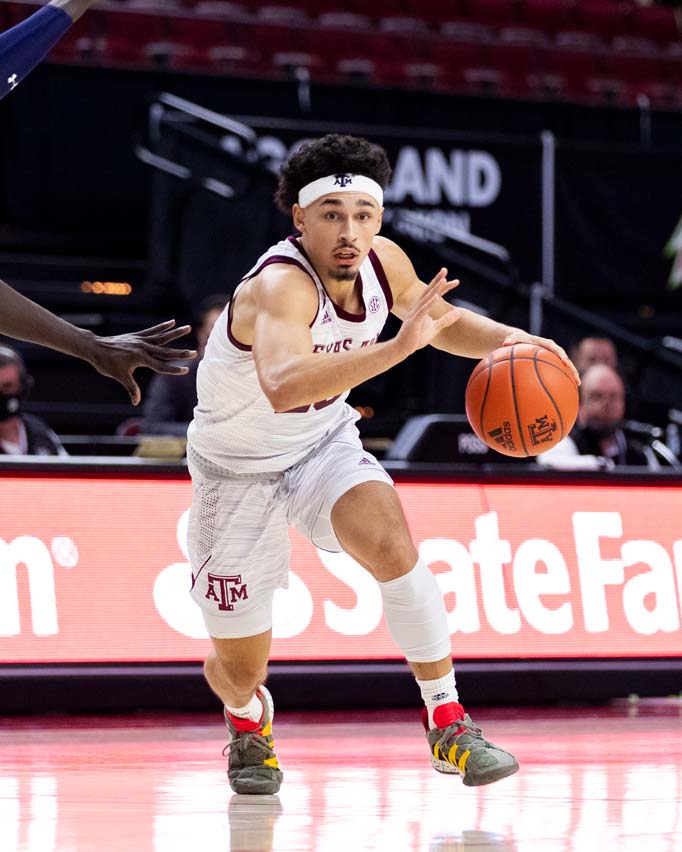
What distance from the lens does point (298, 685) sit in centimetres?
630

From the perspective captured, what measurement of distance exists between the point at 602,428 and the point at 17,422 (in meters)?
3.15

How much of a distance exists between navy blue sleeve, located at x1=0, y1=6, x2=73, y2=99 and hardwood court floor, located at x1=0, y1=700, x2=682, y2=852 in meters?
1.73

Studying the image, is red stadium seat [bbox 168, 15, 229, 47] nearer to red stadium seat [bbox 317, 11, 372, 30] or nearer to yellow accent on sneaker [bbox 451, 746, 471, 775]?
red stadium seat [bbox 317, 11, 372, 30]

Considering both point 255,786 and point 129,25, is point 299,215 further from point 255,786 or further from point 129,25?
point 129,25

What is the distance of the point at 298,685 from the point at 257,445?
84.6 inches

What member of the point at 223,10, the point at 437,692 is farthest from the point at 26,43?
the point at 223,10

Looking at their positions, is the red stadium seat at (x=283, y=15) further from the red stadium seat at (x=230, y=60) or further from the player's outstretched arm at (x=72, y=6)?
the player's outstretched arm at (x=72, y=6)

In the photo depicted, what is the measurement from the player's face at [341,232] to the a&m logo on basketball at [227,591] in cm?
98

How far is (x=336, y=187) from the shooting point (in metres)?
4.26

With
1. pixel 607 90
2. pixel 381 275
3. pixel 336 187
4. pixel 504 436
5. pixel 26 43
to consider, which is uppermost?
pixel 607 90

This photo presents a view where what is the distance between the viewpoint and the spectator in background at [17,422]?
23.8ft

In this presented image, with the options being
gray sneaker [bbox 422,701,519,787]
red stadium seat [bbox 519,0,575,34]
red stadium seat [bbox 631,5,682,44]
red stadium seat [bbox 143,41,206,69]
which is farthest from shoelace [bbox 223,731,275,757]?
red stadium seat [bbox 631,5,682,44]

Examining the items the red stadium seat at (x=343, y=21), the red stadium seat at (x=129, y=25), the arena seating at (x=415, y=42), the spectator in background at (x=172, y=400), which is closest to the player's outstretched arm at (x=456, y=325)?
the spectator in background at (x=172, y=400)

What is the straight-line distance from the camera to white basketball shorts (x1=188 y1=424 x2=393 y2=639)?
14.5 feet
